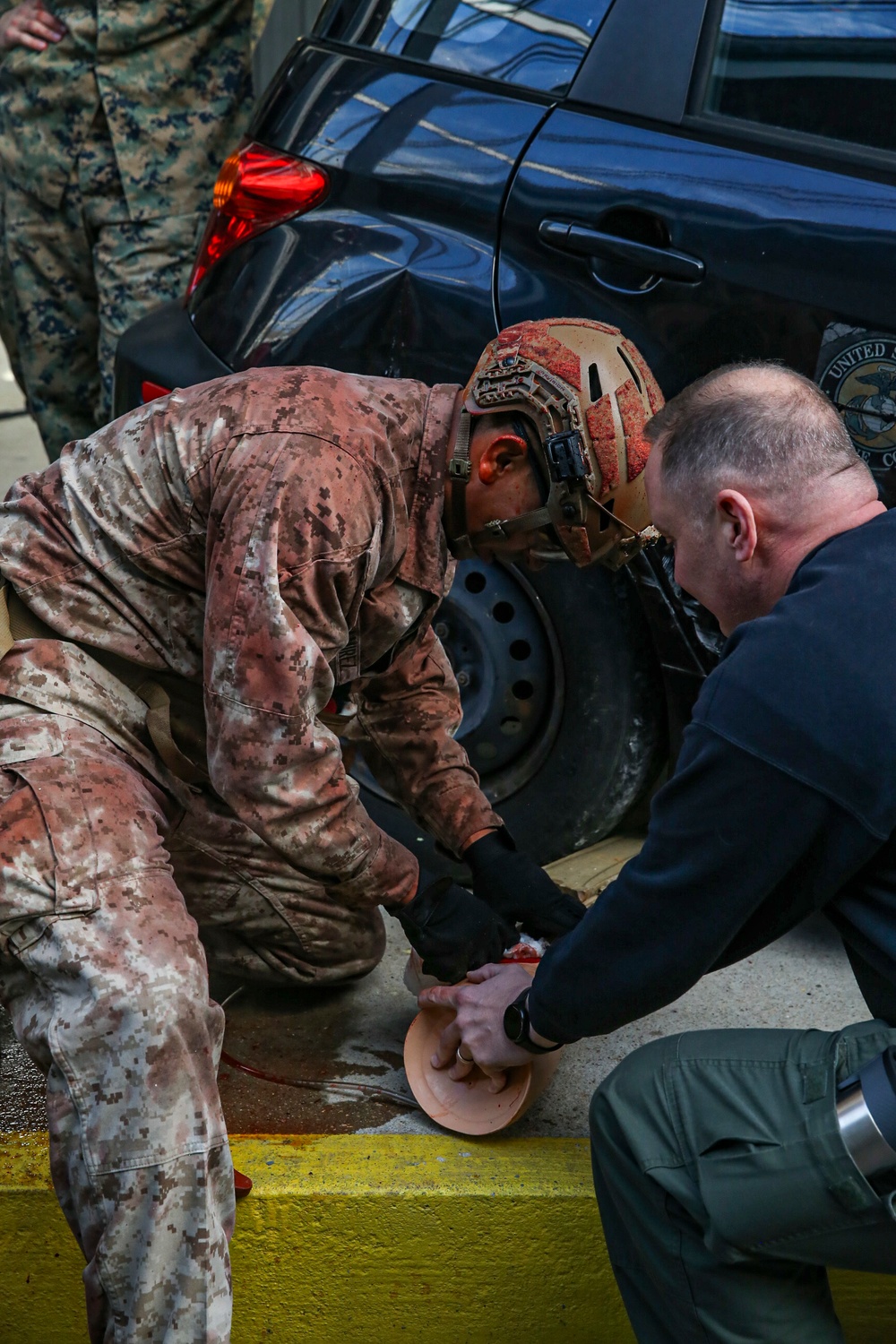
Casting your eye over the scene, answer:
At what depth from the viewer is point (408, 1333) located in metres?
2.14

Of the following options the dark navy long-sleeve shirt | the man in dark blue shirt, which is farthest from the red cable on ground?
the dark navy long-sleeve shirt

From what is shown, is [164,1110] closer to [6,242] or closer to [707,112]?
[707,112]

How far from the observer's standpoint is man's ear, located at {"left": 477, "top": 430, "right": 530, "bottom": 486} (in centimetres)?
211

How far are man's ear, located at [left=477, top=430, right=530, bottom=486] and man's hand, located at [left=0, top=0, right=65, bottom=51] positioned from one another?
2.78 meters

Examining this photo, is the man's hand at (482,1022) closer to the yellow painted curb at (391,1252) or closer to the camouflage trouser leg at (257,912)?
the yellow painted curb at (391,1252)

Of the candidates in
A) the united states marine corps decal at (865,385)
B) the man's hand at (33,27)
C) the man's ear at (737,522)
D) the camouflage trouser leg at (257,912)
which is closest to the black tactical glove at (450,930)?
the camouflage trouser leg at (257,912)

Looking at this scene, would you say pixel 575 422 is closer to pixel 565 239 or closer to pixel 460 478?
pixel 460 478

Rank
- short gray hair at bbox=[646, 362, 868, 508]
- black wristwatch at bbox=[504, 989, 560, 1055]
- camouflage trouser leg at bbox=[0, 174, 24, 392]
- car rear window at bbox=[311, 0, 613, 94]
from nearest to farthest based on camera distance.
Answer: short gray hair at bbox=[646, 362, 868, 508] < black wristwatch at bbox=[504, 989, 560, 1055] < car rear window at bbox=[311, 0, 613, 94] < camouflage trouser leg at bbox=[0, 174, 24, 392]

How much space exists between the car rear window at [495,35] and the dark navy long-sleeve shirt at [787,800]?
135 cm

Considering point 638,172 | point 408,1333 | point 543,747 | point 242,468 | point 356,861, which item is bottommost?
point 408,1333

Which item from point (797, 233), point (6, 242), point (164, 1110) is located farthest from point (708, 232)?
point (6, 242)

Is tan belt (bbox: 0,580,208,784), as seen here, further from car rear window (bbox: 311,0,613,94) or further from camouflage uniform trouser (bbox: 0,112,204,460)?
camouflage uniform trouser (bbox: 0,112,204,460)

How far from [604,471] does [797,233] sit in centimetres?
66

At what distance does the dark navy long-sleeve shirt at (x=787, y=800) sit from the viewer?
1.54 meters
